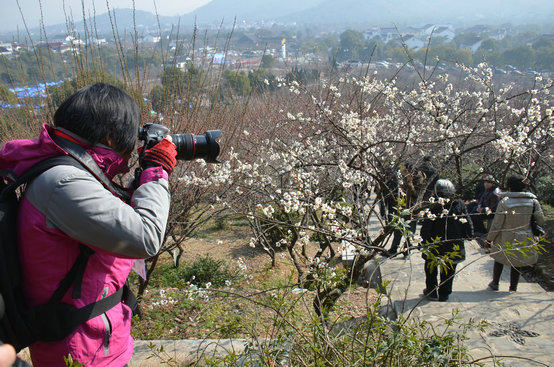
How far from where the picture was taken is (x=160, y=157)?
4.99 feet

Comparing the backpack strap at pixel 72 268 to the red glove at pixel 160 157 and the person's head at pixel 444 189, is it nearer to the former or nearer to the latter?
the red glove at pixel 160 157

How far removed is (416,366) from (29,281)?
159 cm

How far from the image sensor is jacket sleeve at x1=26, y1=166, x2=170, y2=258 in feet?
3.88

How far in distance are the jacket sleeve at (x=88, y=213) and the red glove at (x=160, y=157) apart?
0.26 metres

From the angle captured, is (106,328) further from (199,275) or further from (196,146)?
(199,275)

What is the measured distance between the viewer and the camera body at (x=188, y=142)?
161cm

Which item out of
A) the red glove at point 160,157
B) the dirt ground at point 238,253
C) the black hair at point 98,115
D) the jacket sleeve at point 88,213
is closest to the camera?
the jacket sleeve at point 88,213

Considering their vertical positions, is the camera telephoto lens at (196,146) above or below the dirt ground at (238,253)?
above

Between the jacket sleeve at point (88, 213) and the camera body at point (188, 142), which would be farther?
the camera body at point (188, 142)

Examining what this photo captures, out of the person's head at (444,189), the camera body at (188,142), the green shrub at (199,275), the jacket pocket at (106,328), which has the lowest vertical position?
the green shrub at (199,275)

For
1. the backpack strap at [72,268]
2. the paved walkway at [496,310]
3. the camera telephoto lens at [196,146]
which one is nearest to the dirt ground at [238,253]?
the paved walkway at [496,310]

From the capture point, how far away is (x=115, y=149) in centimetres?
143

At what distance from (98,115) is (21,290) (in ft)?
2.12

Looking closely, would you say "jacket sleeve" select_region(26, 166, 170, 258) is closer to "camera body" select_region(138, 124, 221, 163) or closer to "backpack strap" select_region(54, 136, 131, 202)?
"backpack strap" select_region(54, 136, 131, 202)
